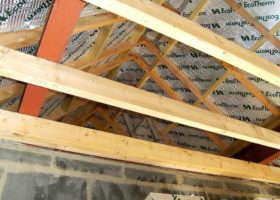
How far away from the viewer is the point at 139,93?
6.42 feet

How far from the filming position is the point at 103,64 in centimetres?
365

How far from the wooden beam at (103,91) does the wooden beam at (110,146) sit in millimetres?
498

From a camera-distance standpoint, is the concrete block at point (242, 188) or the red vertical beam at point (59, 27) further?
the concrete block at point (242, 188)

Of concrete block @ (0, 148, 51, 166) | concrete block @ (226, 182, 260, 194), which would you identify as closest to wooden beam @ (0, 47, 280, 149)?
concrete block @ (0, 148, 51, 166)

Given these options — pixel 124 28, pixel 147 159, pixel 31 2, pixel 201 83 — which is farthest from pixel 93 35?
pixel 201 83

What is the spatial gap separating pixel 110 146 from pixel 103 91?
0.68m

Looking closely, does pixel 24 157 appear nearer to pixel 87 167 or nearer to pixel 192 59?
pixel 87 167

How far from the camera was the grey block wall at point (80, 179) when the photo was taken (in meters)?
2.11

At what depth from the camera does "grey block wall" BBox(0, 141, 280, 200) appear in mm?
2112

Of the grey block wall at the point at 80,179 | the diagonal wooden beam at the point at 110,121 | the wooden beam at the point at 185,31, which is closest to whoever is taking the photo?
the wooden beam at the point at 185,31

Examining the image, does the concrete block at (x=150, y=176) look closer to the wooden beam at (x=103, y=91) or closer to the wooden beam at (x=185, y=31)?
the wooden beam at (x=103, y=91)

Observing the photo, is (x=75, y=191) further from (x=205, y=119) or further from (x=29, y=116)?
(x=205, y=119)

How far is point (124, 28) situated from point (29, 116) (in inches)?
56.2

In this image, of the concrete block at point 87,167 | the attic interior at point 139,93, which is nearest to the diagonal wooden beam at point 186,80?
the attic interior at point 139,93
